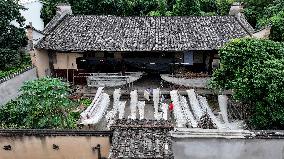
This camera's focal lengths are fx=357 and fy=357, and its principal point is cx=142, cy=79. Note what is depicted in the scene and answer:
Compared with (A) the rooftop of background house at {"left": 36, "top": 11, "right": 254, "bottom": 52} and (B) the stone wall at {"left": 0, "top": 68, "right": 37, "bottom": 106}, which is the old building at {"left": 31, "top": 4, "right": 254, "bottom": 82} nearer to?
(A) the rooftop of background house at {"left": 36, "top": 11, "right": 254, "bottom": 52}

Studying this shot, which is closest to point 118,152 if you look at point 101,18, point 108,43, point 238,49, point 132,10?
point 238,49

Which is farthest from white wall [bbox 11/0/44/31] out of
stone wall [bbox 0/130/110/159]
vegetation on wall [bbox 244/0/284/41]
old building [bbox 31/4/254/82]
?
stone wall [bbox 0/130/110/159]

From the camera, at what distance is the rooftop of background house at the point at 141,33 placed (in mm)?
22500

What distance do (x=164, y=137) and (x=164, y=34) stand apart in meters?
13.0

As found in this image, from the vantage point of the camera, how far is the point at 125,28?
24.5m

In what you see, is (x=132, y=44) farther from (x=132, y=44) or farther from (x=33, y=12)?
(x=33, y=12)

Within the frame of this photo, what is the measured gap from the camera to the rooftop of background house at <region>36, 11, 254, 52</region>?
73.8 ft

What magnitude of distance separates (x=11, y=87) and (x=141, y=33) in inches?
349

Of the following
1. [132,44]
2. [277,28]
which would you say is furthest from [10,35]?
[277,28]

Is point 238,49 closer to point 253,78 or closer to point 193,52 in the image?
point 253,78

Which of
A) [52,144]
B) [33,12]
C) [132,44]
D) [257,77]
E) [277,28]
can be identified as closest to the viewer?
[52,144]

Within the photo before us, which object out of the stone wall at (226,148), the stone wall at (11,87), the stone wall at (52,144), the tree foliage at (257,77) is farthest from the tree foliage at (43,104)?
the tree foliage at (257,77)

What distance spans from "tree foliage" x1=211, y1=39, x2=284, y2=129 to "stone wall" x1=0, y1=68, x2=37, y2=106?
11533mm

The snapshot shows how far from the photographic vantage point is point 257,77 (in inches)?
609
